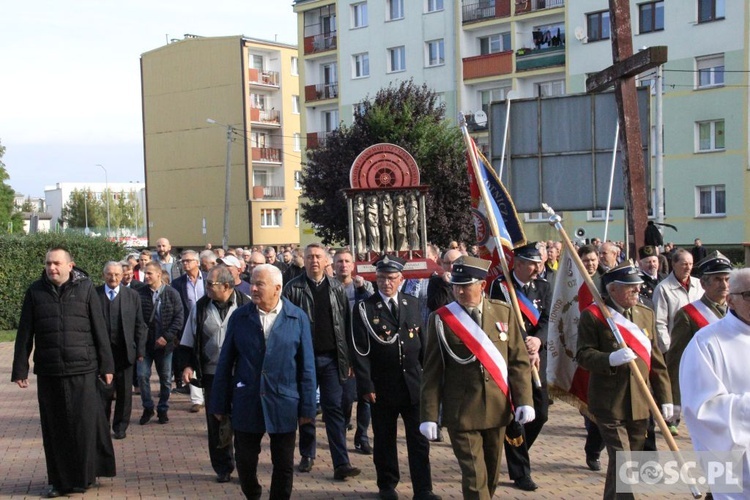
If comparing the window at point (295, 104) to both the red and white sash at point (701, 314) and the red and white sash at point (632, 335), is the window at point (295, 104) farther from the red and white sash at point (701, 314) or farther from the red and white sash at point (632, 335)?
the red and white sash at point (632, 335)

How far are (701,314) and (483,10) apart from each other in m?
40.6

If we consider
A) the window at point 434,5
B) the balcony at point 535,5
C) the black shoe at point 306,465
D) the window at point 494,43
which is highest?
the window at point 434,5

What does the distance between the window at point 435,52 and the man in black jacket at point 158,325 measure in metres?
37.4

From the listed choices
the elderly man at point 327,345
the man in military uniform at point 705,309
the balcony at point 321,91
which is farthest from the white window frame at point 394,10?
the man in military uniform at point 705,309

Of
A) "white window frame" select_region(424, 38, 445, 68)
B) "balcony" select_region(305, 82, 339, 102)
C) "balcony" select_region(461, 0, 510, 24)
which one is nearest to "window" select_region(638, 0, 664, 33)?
"balcony" select_region(461, 0, 510, 24)

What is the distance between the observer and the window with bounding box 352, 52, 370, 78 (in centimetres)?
5047

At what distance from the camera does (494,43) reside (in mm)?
45719

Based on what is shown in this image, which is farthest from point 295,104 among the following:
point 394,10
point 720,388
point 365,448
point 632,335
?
point 720,388

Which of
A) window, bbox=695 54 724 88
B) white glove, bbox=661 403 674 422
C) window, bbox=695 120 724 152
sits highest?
window, bbox=695 54 724 88

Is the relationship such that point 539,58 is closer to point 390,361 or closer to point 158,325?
point 158,325

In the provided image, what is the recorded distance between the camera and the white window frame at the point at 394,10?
1914 inches

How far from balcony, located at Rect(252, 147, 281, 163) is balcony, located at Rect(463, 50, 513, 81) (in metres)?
19.8

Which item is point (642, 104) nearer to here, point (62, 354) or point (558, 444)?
point (558, 444)

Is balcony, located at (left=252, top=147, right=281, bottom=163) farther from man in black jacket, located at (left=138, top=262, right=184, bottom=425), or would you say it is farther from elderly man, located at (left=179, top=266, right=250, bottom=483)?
elderly man, located at (left=179, top=266, right=250, bottom=483)
